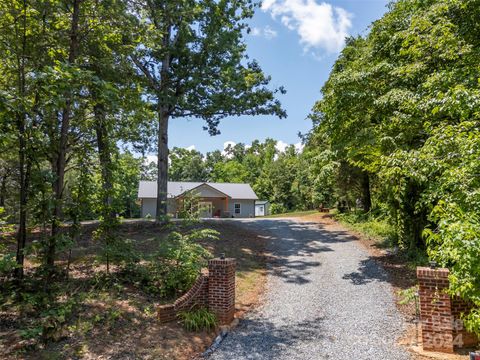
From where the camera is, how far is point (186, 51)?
14.6 meters

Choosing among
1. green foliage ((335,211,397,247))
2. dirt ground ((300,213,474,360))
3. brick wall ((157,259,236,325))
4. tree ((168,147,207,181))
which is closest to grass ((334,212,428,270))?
green foliage ((335,211,397,247))

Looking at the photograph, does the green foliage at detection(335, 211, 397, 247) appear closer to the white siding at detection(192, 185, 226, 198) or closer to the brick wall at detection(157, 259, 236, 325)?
the brick wall at detection(157, 259, 236, 325)

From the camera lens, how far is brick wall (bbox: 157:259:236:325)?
6836 mm

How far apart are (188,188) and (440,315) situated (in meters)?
28.7

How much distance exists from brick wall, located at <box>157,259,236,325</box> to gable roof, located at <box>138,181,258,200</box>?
79.1 feet

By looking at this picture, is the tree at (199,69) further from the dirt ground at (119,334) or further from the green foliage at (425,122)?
the dirt ground at (119,334)

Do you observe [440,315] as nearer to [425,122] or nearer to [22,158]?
[425,122]

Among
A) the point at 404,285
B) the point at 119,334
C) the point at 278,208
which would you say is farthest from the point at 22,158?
the point at 278,208

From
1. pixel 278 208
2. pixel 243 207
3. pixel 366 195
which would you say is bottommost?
pixel 278 208

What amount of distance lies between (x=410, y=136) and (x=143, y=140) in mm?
13966

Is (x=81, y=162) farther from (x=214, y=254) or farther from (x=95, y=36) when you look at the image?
(x=214, y=254)

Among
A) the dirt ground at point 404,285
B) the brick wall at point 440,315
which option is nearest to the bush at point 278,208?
the dirt ground at point 404,285

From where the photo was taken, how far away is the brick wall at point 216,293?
269 inches

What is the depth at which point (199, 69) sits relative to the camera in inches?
581
